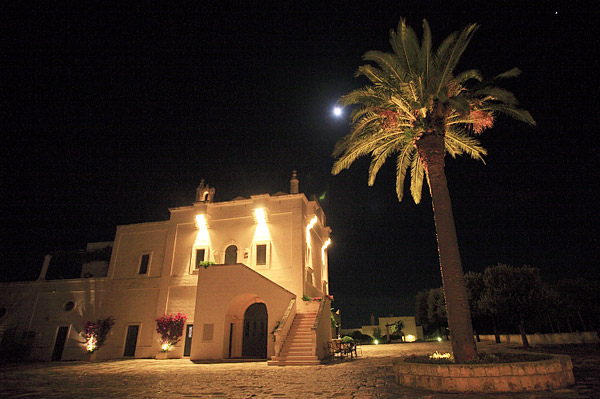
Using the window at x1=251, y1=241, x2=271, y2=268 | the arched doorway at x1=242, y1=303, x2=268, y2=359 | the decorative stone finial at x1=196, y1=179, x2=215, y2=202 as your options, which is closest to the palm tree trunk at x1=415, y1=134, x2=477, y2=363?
the arched doorway at x1=242, y1=303, x2=268, y2=359

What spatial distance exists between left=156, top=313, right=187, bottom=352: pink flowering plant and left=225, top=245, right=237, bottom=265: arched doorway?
15.9 ft

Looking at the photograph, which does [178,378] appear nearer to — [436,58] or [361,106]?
[361,106]

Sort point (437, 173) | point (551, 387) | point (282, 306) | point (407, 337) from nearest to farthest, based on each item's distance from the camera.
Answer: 1. point (551, 387)
2. point (437, 173)
3. point (282, 306)
4. point (407, 337)

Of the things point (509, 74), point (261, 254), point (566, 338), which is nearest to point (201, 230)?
point (261, 254)

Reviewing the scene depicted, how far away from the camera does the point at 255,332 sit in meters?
20.3

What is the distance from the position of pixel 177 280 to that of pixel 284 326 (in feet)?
35.8

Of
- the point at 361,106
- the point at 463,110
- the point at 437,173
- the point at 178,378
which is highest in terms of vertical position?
the point at 361,106

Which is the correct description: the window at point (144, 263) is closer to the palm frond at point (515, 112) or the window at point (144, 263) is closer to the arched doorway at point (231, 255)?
the arched doorway at point (231, 255)

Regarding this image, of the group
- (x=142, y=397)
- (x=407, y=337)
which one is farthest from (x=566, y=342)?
(x=407, y=337)

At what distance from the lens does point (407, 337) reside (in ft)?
191

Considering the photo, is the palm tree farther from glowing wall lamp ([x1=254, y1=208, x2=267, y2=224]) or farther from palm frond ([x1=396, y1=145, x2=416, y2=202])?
glowing wall lamp ([x1=254, y1=208, x2=267, y2=224])

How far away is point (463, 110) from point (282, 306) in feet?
42.5

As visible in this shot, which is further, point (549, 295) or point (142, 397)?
point (549, 295)

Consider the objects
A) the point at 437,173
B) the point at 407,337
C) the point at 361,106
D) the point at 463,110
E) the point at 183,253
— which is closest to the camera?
the point at 463,110
